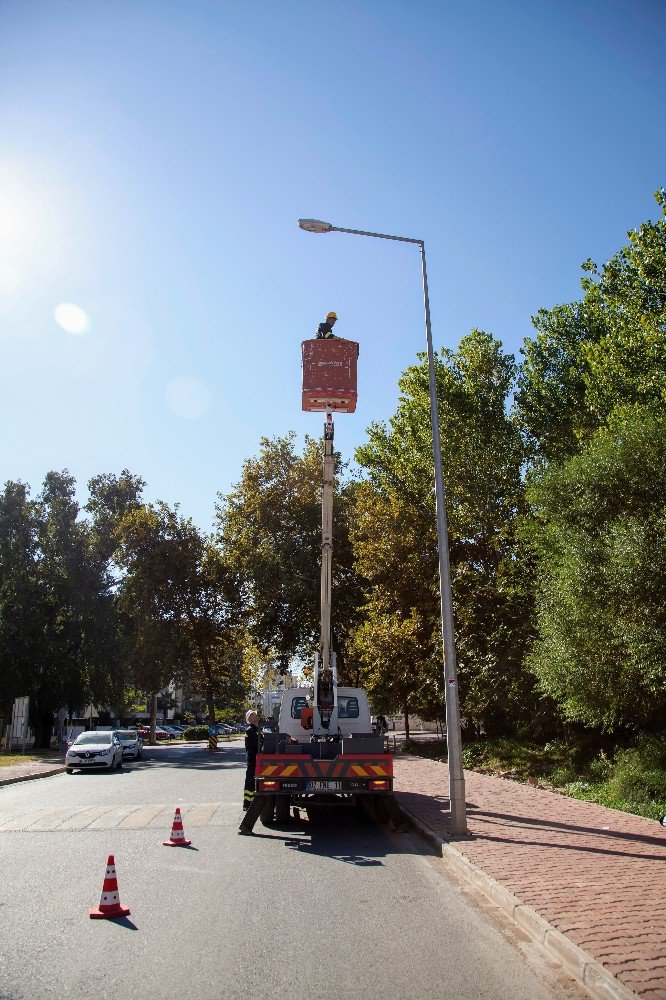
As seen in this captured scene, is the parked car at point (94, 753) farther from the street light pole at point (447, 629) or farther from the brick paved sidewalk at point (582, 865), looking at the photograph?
the street light pole at point (447, 629)

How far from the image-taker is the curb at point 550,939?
4.66 m

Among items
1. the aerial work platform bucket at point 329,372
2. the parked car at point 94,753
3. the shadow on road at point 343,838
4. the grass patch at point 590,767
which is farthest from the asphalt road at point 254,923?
the parked car at point 94,753

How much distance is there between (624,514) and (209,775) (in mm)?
14716

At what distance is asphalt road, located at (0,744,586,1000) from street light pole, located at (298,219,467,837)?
842 millimetres

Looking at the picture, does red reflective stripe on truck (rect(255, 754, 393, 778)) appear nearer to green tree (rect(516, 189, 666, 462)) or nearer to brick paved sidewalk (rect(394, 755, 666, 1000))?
brick paved sidewalk (rect(394, 755, 666, 1000))

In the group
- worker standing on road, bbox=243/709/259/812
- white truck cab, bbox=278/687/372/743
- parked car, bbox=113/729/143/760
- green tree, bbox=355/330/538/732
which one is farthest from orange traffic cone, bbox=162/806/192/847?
parked car, bbox=113/729/143/760

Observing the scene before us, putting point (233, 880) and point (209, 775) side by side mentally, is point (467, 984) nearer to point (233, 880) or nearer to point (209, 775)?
point (233, 880)

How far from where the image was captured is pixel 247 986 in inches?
196

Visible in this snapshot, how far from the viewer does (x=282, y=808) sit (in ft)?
41.5

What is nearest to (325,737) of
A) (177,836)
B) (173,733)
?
(177,836)

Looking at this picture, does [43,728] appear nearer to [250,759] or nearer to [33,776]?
[33,776]

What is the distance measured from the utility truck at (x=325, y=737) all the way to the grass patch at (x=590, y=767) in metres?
4.55

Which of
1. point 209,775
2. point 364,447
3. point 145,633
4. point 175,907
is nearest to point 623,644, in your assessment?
point 175,907

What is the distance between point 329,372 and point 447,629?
528cm
